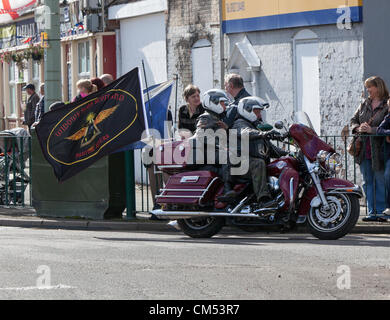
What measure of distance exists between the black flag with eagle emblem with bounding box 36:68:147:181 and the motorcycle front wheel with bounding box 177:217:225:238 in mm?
2127

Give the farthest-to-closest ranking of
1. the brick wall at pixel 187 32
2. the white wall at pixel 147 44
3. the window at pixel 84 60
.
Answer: the window at pixel 84 60
the white wall at pixel 147 44
the brick wall at pixel 187 32

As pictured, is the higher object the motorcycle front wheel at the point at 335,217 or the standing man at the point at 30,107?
the standing man at the point at 30,107

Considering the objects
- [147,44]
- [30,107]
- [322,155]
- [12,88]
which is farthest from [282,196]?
[12,88]

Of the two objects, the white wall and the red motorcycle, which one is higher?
the white wall

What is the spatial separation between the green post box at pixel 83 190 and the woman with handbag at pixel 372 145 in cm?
346

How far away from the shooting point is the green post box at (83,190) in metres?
16.0

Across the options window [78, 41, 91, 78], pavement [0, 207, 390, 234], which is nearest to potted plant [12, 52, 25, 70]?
window [78, 41, 91, 78]

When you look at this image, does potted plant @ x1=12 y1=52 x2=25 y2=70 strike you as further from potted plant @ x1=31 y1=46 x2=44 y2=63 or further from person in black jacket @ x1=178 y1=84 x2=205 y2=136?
person in black jacket @ x1=178 y1=84 x2=205 y2=136

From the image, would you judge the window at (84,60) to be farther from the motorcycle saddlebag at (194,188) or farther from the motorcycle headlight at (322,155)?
the motorcycle headlight at (322,155)

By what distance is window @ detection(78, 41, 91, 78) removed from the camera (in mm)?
28112

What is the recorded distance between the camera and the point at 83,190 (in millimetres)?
16156

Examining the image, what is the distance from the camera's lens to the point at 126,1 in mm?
24984

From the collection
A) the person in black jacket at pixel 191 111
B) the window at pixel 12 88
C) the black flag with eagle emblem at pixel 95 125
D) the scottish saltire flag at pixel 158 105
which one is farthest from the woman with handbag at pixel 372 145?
the window at pixel 12 88
